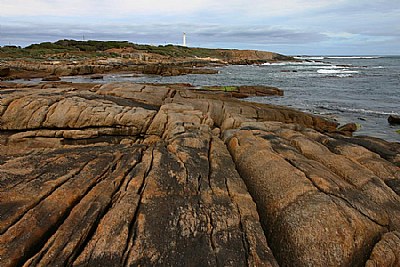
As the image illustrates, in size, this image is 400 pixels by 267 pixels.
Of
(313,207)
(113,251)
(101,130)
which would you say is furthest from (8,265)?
(101,130)

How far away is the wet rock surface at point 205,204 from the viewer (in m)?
4.99

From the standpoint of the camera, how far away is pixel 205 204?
20.3ft

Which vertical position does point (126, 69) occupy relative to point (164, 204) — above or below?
below

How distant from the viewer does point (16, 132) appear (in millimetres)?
12195

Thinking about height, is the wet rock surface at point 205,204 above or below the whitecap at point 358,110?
above

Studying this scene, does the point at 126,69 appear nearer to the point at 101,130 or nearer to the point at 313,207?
the point at 101,130

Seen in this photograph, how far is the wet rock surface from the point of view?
4988 millimetres

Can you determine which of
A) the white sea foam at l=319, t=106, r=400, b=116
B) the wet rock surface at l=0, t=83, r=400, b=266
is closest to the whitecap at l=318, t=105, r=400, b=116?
the white sea foam at l=319, t=106, r=400, b=116

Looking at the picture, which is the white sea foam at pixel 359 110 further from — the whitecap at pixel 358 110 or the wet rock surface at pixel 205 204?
the wet rock surface at pixel 205 204

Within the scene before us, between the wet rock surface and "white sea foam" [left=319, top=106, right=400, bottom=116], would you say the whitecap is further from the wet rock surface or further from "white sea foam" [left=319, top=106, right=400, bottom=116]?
the wet rock surface

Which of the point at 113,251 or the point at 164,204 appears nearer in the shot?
the point at 113,251

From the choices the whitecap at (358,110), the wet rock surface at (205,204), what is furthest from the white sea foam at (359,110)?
the wet rock surface at (205,204)

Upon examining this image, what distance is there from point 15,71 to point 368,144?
177 ft

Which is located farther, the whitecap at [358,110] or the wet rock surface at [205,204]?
the whitecap at [358,110]
